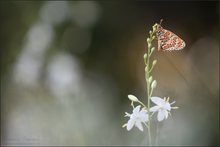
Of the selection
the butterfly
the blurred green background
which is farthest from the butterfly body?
the blurred green background

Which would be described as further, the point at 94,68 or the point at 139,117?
the point at 94,68

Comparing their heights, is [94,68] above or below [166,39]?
below

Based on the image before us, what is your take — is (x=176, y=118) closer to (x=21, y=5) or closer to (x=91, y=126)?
(x=91, y=126)

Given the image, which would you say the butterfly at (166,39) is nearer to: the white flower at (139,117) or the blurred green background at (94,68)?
the white flower at (139,117)

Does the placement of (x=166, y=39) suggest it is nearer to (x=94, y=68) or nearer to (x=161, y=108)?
(x=161, y=108)

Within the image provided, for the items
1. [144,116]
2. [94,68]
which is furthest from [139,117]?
[94,68]

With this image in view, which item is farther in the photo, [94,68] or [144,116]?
[94,68]

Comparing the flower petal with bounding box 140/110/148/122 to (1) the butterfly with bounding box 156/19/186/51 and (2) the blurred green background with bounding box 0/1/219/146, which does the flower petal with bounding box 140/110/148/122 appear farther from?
(2) the blurred green background with bounding box 0/1/219/146

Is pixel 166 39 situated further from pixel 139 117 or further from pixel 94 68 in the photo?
pixel 94 68
